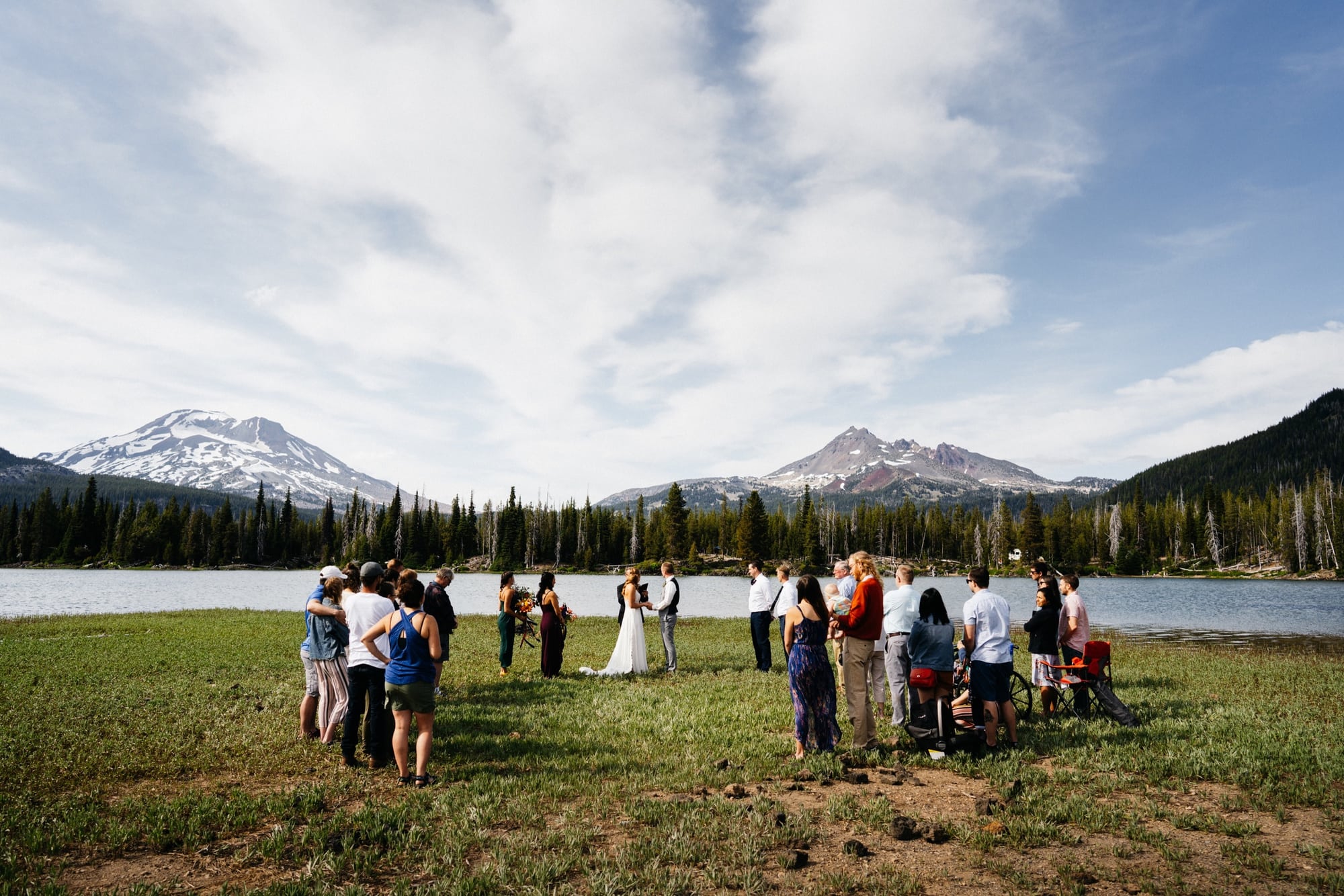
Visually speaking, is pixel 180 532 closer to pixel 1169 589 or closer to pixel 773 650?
pixel 773 650

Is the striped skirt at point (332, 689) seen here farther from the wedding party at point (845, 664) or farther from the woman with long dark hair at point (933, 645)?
the woman with long dark hair at point (933, 645)

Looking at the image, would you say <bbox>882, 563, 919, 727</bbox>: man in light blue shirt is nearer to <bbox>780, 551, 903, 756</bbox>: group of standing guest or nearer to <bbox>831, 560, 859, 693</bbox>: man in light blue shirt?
<bbox>831, 560, 859, 693</bbox>: man in light blue shirt

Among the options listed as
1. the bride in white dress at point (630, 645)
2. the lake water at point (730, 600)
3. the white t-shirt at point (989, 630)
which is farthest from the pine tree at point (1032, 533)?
the white t-shirt at point (989, 630)

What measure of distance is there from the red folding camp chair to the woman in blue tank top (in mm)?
10875

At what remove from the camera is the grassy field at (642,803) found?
20.5 ft

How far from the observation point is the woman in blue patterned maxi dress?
10172mm

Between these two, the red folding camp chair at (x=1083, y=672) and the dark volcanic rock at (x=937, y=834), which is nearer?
the dark volcanic rock at (x=937, y=834)

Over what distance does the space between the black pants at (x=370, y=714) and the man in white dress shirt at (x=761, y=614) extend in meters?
10.7

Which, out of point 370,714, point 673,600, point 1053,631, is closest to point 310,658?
point 370,714

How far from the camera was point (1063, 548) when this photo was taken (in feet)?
477

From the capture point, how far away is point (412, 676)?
8977 mm

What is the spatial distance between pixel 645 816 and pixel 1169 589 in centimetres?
9326

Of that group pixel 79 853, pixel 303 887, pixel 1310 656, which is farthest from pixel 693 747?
pixel 1310 656

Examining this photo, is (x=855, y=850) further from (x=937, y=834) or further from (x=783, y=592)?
(x=783, y=592)
